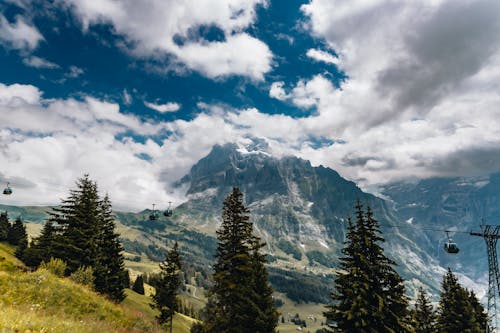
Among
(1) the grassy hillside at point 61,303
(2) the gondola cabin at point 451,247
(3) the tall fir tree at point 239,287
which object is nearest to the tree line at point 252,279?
(3) the tall fir tree at point 239,287

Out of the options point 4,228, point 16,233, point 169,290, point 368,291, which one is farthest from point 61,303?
point 4,228

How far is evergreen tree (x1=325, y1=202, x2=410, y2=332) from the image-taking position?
81.3 feet

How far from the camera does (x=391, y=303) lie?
25859mm

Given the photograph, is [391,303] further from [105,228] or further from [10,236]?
[10,236]

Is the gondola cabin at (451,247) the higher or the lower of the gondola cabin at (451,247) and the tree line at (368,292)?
the higher

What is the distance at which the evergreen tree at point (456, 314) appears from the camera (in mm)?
40031

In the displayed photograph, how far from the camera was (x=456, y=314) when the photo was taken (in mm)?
40719

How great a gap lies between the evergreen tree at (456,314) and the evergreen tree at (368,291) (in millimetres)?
21461

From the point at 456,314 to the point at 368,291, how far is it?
2458 centimetres

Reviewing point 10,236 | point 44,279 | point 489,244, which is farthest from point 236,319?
point 10,236

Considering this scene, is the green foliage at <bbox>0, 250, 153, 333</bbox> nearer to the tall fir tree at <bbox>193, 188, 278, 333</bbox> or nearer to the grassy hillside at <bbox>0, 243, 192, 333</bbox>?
the grassy hillside at <bbox>0, 243, 192, 333</bbox>

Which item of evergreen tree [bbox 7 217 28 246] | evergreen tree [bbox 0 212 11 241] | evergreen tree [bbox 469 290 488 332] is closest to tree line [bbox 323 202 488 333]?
evergreen tree [bbox 469 290 488 332]

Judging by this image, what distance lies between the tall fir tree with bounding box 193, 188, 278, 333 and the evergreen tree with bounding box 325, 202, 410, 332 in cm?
718

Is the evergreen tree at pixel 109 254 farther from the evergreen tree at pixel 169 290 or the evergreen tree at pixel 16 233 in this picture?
the evergreen tree at pixel 16 233
